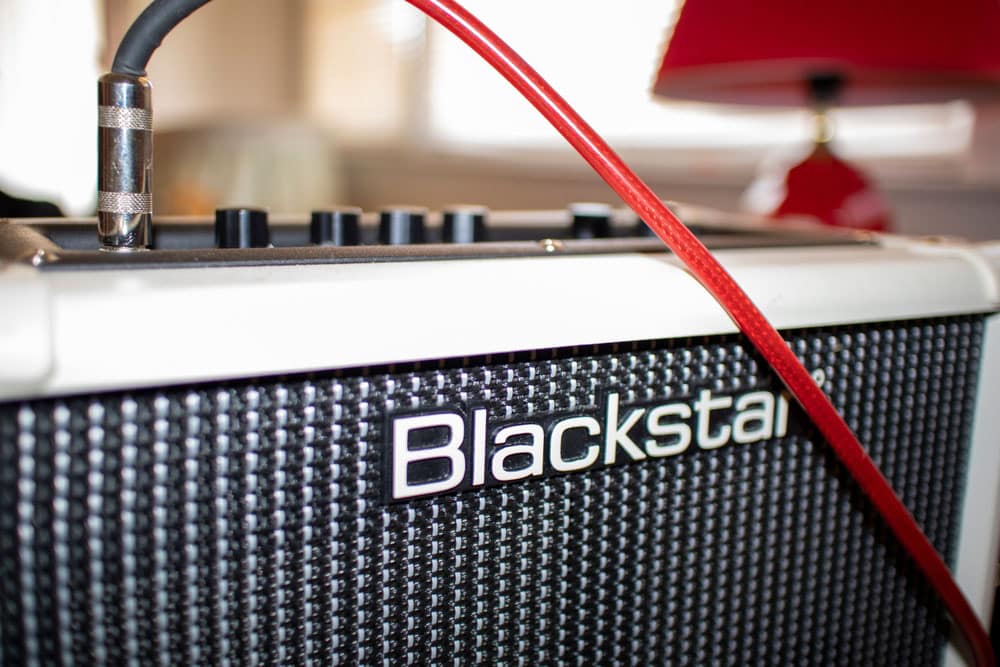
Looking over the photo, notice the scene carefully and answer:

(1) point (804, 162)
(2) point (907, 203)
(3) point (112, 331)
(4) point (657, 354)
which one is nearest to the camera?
(3) point (112, 331)

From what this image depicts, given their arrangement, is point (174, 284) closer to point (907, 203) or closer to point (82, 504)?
point (82, 504)

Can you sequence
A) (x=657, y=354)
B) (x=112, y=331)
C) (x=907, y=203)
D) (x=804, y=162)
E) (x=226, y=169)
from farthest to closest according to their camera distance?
(x=226, y=169), (x=907, y=203), (x=804, y=162), (x=657, y=354), (x=112, y=331)

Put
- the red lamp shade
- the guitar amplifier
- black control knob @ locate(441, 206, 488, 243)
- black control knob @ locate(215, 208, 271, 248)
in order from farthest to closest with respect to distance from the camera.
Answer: the red lamp shade, black control knob @ locate(441, 206, 488, 243), black control knob @ locate(215, 208, 271, 248), the guitar amplifier

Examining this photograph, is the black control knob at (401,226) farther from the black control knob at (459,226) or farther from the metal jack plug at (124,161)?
the metal jack plug at (124,161)

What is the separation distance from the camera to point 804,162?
1.00 meters

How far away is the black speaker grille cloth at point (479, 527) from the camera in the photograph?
1.13ft

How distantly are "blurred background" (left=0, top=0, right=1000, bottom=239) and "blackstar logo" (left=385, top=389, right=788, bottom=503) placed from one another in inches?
10.7

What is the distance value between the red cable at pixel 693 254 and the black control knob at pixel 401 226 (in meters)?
0.19

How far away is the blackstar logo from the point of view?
402mm

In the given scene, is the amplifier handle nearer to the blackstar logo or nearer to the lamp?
the blackstar logo

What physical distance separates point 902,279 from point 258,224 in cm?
38

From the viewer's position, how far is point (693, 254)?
44cm

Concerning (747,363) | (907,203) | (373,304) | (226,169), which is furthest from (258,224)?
(226,169)

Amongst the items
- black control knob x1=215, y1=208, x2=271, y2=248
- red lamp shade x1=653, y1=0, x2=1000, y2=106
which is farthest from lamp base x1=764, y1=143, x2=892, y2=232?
black control knob x1=215, y1=208, x2=271, y2=248
